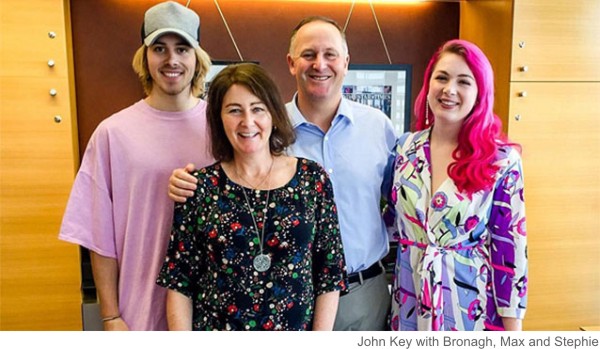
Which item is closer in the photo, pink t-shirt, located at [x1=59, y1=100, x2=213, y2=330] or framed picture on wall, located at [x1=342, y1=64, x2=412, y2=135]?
pink t-shirt, located at [x1=59, y1=100, x2=213, y2=330]

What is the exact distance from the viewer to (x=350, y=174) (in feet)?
5.37

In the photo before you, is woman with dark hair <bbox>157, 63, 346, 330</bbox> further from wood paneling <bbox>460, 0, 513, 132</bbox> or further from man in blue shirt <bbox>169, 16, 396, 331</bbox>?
wood paneling <bbox>460, 0, 513, 132</bbox>

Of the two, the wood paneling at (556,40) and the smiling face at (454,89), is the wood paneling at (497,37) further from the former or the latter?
the smiling face at (454,89)

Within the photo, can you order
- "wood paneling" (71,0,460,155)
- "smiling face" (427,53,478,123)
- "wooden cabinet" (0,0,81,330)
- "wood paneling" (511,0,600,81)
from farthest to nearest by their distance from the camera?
"wood paneling" (71,0,460,155) → "wood paneling" (511,0,600,81) → "wooden cabinet" (0,0,81,330) → "smiling face" (427,53,478,123)

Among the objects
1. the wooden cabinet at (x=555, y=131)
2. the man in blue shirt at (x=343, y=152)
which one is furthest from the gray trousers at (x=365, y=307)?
the wooden cabinet at (x=555, y=131)

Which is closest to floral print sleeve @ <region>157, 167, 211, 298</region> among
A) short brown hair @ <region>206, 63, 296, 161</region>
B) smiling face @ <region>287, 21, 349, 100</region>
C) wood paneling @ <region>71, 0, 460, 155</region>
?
short brown hair @ <region>206, 63, 296, 161</region>

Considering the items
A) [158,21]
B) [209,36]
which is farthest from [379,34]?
[158,21]

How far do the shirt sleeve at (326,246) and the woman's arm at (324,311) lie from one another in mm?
17

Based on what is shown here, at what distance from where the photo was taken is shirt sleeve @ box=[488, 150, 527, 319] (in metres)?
1.43

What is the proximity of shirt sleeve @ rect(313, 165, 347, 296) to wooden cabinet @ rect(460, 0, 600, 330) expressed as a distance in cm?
199

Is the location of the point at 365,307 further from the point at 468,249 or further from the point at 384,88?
the point at 384,88
